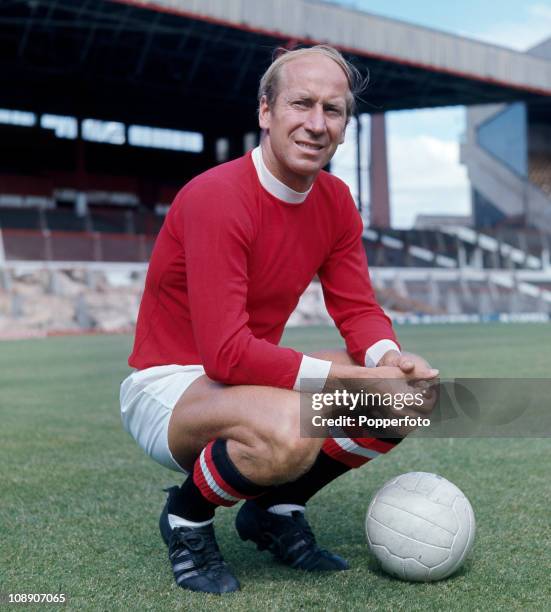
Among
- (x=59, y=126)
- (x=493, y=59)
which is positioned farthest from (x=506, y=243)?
(x=59, y=126)

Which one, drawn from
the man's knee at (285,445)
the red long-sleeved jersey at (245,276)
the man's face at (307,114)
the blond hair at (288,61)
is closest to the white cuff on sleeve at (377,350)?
the red long-sleeved jersey at (245,276)

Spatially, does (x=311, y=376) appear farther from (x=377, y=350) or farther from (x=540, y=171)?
(x=540, y=171)

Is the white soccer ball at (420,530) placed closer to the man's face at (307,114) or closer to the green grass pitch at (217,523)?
the green grass pitch at (217,523)

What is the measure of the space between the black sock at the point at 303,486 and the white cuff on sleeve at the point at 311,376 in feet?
1.37

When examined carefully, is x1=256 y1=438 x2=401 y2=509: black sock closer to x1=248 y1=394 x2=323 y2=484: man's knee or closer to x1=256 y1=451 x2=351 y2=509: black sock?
x1=256 y1=451 x2=351 y2=509: black sock

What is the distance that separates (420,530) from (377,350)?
24.0 inches

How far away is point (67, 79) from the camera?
29656mm

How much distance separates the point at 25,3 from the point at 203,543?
22265 millimetres

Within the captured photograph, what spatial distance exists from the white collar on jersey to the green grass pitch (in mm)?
1235

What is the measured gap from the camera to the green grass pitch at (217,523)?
2561 mm

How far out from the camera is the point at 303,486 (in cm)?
300

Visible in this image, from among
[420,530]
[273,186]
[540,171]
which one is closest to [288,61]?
[273,186]

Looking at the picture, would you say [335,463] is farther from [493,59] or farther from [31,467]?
[493,59]

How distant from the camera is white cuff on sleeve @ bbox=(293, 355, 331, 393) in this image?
2.53m
